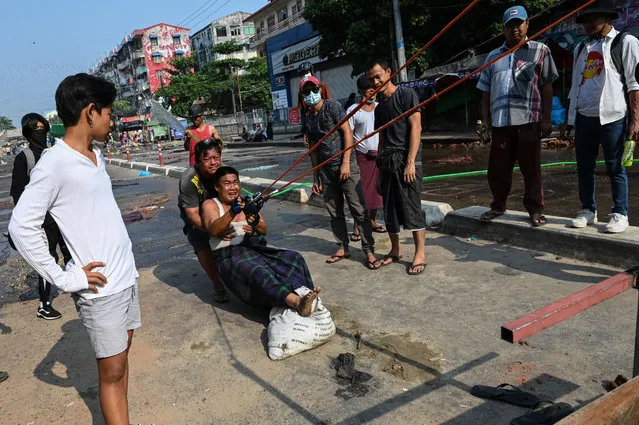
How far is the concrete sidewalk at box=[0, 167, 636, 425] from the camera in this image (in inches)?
97.8

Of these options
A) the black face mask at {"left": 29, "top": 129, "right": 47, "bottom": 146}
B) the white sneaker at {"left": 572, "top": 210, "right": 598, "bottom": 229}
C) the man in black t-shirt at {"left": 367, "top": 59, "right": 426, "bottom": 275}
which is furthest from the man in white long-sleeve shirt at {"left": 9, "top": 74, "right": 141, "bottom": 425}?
the white sneaker at {"left": 572, "top": 210, "right": 598, "bottom": 229}

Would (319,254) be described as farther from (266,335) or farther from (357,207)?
(266,335)

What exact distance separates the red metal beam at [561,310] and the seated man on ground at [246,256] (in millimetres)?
1825

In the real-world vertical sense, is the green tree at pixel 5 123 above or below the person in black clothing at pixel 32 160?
above

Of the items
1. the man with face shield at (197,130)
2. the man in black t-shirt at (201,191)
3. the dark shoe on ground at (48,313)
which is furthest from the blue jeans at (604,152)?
the dark shoe on ground at (48,313)

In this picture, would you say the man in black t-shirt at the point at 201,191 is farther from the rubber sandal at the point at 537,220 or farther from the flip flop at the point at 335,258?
the rubber sandal at the point at 537,220

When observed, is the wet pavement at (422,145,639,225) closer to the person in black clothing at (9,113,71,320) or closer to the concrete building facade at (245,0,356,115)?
the person in black clothing at (9,113,71,320)

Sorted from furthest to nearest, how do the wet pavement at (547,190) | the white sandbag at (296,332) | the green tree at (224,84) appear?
the green tree at (224,84), the wet pavement at (547,190), the white sandbag at (296,332)

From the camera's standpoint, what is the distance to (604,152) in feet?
13.4

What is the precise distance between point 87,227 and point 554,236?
3.83 meters

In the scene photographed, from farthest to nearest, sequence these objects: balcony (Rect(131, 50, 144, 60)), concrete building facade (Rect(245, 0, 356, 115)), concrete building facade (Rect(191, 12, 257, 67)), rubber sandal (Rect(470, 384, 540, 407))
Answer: balcony (Rect(131, 50, 144, 60)) → concrete building facade (Rect(191, 12, 257, 67)) → concrete building facade (Rect(245, 0, 356, 115)) → rubber sandal (Rect(470, 384, 540, 407))

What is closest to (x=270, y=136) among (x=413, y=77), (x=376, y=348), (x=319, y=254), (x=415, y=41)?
(x=413, y=77)

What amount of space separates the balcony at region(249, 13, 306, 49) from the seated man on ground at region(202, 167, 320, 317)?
38.8 metres

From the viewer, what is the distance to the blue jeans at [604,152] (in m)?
3.95
